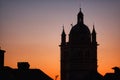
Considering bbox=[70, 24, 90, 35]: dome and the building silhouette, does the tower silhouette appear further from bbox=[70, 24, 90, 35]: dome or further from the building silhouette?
the building silhouette

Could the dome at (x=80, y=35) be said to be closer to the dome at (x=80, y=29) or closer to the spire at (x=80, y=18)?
the dome at (x=80, y=29)

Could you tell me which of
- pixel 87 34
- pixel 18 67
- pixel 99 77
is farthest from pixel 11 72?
pixel 87 34

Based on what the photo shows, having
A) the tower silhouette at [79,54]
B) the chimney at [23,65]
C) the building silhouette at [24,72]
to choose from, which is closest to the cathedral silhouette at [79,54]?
the tower silhouette at [79,54]

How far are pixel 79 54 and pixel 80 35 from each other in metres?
4.90

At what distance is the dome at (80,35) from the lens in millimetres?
181875

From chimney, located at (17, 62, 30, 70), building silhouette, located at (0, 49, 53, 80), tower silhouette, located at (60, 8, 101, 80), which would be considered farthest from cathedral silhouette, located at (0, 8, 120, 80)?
chimney, located at (17, 62, 30, 70)

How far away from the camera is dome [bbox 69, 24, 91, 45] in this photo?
597 ft

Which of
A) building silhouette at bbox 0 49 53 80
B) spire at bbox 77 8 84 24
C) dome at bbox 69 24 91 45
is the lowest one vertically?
building silhouette at bbox 0 49 53 80

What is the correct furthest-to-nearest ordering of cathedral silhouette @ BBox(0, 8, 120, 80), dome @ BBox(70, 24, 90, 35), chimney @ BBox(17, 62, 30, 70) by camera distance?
dome @ BBox(70, 24, 90, 35)
cathedral silhouette @ BBox(0, 8, 120, 80)
chimney @ BBox(17, 62, 30, 70)

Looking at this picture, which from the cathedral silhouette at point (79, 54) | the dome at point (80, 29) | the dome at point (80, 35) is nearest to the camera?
the cathedral silhouette at point (79, 54)

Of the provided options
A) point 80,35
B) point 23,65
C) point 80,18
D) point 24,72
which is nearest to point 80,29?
point 80,35

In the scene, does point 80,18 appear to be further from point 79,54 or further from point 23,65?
point 23,65

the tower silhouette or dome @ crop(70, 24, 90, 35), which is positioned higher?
dome @ crop(70, 24, 90, 35)

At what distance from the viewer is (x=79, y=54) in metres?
180
